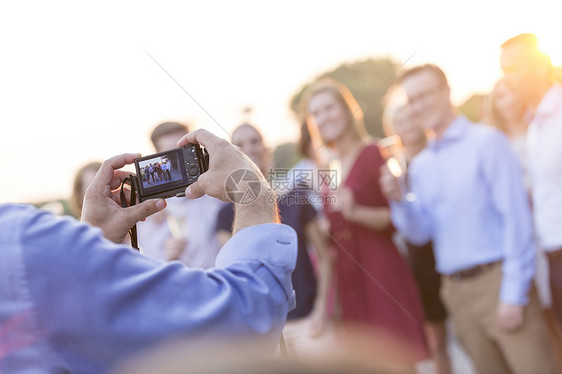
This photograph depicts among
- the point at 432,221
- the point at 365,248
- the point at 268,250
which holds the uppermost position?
the point at 268,250

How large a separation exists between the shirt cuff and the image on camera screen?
44 centimetres

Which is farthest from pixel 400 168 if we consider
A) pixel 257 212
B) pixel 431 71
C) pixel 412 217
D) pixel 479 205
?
pixel 257 212

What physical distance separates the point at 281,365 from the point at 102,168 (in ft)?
4.22

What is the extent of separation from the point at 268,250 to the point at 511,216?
7.07 ft

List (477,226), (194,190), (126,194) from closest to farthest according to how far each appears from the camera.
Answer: (194,190)
(126,194)
(477,226)

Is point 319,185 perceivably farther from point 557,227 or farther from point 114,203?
point 114,203

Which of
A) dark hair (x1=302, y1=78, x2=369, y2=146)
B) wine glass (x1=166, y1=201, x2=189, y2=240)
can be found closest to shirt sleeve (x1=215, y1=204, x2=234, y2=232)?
wine glass (x1=166, y1=201, x2=189, y2=240)

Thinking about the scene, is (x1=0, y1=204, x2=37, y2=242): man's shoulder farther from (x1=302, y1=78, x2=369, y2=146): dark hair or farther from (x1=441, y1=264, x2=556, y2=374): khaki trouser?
(x1=302, y1=78, x2=369, y2=146): dark hair

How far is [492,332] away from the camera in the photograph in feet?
9.89

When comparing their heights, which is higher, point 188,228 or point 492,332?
point 188,228

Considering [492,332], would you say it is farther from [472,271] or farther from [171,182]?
[171,182]

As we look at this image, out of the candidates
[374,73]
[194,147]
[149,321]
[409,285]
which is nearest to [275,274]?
[149,321]

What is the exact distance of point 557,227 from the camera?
9.32 ft

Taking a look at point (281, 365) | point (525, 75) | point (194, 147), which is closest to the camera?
point (281, 365)
